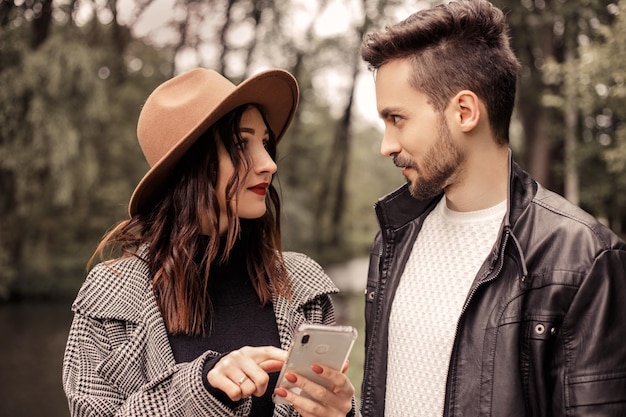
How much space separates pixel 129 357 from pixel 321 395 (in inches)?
26.0

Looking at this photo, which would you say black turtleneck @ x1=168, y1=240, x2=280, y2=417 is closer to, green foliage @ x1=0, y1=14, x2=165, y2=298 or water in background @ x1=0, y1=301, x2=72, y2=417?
green foliage @ x1=0, y1=14, x2=165, y2=298

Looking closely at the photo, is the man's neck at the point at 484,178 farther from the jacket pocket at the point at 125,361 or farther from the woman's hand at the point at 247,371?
the jacket pocket at the point at 125,361

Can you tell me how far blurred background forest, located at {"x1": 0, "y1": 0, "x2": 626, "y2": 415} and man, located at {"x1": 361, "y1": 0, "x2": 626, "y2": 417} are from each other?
736 cm

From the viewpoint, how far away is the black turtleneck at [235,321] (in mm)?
2090

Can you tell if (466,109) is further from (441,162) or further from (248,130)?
(248,130)

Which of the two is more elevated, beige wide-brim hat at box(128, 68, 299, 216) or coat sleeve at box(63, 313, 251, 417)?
beige wide-brim hat at box(128, 68, 299, 216)

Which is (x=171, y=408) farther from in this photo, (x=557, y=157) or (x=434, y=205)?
(x=557, y=157)

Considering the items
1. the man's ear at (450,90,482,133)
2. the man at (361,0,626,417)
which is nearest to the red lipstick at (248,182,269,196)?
the man at (361,0,626,417)

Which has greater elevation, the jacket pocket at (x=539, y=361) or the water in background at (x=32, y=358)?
the jacket pocket at (x=539, y=361)

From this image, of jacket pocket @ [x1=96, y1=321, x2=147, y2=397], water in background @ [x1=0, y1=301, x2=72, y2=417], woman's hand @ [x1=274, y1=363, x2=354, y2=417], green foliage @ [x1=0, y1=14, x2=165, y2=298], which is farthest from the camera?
green foliage @ [x1=0, y1=14, x2=165, y2=298]

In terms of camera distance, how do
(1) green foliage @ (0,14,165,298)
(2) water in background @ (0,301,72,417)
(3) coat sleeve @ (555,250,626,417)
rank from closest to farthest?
(3) coat sleeve @ (555,250,626,417)
(2) water in background @ (0,301,72,417)
(1) green foliage @ (0,14,165,298)

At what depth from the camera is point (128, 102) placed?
14922 millimetres

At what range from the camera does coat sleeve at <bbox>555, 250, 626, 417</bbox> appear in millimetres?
1769

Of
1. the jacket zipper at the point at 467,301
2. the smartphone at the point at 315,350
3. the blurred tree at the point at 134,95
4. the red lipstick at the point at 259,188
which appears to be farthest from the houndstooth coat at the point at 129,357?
the blurred tree at the point at 134,95
